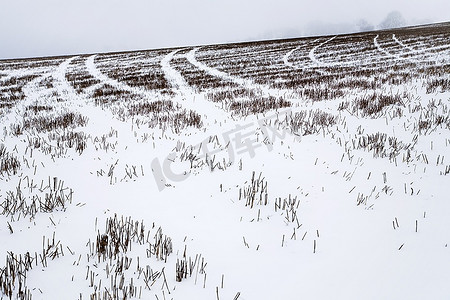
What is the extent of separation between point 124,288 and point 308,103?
808 centimetres

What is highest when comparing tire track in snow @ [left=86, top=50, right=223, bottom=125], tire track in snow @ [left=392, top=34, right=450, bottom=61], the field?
tire track in snow @ [left=392, top=34, right=450, bottom=61]

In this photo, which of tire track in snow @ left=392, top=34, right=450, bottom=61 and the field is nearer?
the field

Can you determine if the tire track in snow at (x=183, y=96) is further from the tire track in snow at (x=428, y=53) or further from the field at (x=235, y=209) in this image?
the tire track in snow at (x=428, y=53)

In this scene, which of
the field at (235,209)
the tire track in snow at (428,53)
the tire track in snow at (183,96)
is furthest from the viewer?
the tire track in snow at (428,53)

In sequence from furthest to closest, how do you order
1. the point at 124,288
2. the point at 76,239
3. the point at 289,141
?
1. the point at 289,141
2. the point at 76,239
3. the point at 124,288

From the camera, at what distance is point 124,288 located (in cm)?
201

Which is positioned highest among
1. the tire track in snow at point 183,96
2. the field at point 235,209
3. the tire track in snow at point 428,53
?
the tire track in snow at point 428,53

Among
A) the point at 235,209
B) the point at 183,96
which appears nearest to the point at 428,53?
the point at 183,96

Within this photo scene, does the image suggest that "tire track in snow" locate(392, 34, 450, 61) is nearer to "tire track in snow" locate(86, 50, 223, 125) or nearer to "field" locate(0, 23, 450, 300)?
"field" locate(0, 23, 450, 300)

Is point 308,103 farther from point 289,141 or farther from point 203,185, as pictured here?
point 203,185

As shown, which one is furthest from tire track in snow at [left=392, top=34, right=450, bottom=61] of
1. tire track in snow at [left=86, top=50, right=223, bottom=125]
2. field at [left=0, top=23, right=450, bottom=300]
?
tire track in snow at [left=86, top=50, right=223, bottom=125]

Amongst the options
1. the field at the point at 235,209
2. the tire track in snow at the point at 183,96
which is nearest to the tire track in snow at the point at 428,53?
the field at the point at 235,209

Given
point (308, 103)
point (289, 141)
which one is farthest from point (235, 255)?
point (308, 103)

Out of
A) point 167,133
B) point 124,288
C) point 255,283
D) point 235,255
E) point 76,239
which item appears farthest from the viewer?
point 167,133
